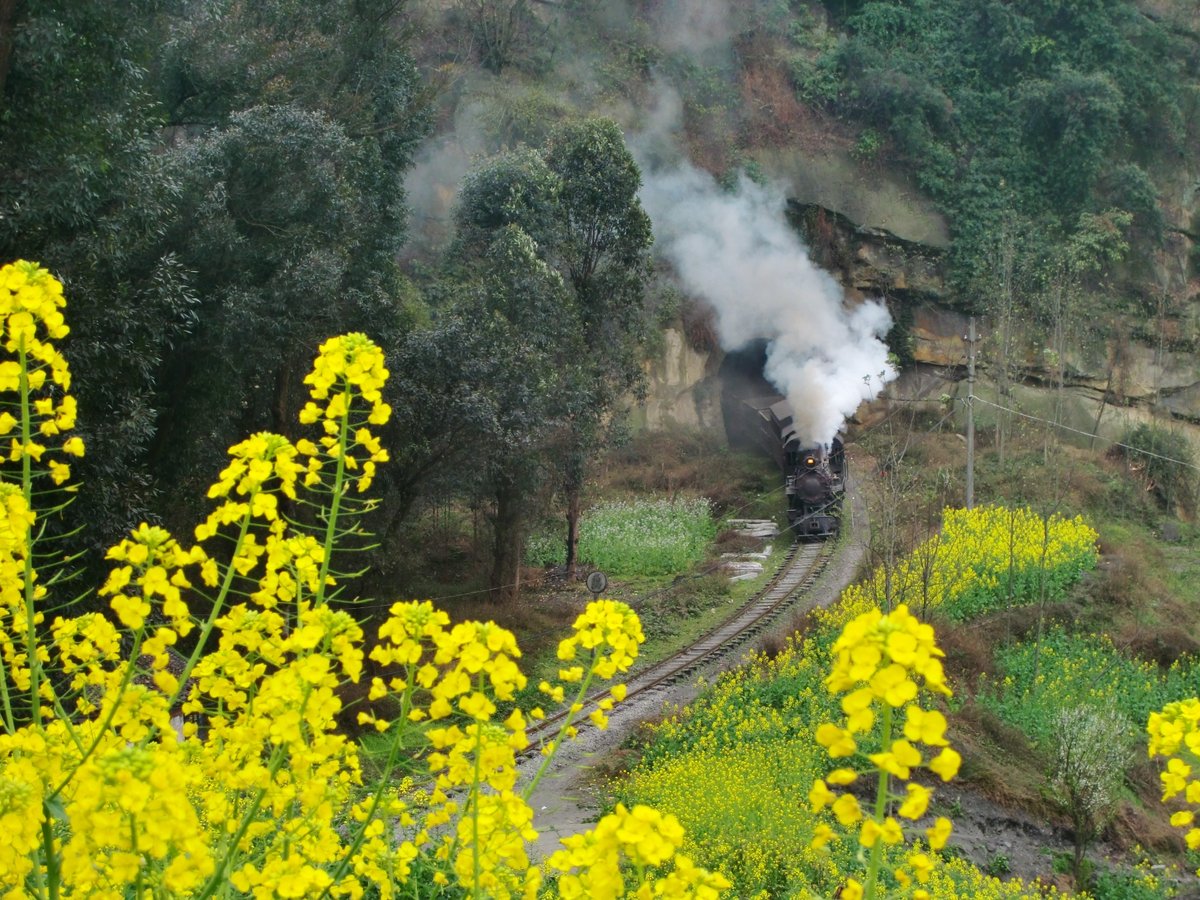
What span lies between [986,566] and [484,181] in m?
10.1

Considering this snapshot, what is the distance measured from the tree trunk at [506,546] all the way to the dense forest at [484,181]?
0.22ft

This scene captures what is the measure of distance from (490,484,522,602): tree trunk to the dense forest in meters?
0.07

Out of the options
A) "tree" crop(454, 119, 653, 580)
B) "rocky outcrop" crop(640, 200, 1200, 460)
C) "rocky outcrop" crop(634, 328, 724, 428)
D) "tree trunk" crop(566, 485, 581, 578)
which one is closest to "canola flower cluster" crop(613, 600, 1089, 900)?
"tree trunk" crop(566, 485, 581, 578)

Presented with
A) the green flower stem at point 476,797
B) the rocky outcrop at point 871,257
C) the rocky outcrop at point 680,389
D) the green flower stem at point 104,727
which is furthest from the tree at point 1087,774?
the rocky outcrop at point 871,257

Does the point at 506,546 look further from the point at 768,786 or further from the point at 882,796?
the point at 882,796

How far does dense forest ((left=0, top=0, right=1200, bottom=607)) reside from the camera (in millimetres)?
11102

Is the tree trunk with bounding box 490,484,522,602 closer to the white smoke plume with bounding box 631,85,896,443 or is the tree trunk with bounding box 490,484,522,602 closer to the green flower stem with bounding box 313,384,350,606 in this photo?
the white smoke plume with bounding box 631,85,896,443

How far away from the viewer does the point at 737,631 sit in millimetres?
17250

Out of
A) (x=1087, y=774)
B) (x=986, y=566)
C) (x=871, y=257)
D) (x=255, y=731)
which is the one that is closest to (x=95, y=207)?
(x=255, y=731)

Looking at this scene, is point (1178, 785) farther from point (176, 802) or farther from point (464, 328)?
point (464, 328)

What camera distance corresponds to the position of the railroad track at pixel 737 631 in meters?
14.7

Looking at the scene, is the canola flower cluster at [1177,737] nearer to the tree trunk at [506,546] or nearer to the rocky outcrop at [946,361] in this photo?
the tree trunk at [506,546]

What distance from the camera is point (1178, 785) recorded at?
11.4ft

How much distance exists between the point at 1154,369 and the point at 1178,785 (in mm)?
30451
